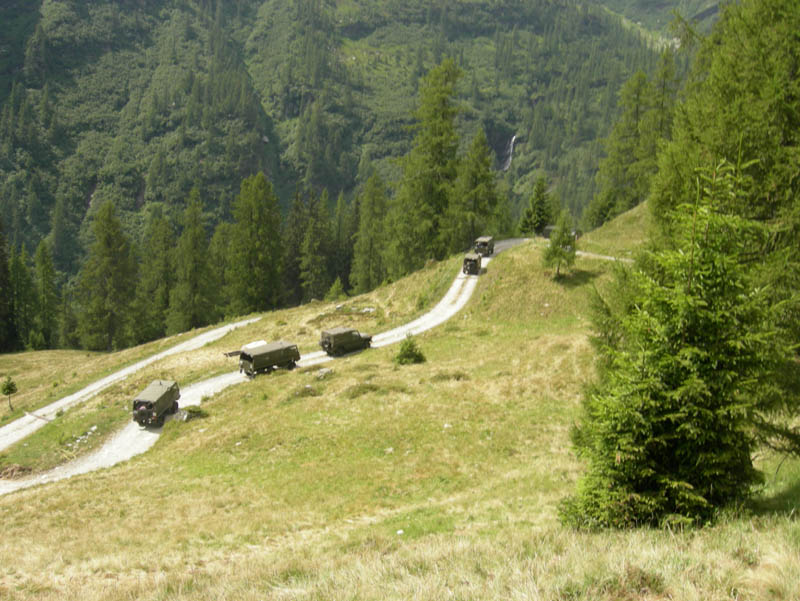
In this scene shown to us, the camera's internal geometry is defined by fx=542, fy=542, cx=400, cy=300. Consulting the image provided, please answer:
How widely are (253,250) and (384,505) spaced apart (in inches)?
2066

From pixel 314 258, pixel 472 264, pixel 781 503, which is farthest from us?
pixel 314 258

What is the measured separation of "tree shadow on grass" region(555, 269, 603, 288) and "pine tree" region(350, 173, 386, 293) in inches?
1928

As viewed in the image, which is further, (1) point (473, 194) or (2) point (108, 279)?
(2) point (108, 279)

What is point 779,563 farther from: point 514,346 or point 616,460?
point 514,346

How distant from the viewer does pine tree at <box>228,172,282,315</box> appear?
63.4 metres

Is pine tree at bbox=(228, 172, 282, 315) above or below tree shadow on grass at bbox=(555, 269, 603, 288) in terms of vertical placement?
above

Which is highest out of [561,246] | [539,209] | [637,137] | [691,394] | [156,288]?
[637,137]

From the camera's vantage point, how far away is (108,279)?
67500 mm

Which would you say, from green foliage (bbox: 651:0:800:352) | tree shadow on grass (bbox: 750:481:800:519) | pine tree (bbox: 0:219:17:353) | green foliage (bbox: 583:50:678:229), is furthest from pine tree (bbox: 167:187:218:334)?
tree shadow on grass (bbox: 750:481:800:519)

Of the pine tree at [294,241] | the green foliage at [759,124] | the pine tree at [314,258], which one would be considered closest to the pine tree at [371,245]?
the pine tree at [314,258]

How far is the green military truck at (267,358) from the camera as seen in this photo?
102 ft

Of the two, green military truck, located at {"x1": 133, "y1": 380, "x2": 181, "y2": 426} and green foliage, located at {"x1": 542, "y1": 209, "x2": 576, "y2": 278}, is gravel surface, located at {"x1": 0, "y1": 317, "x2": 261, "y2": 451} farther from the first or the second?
green foliage, located at {"x1": 542, "y1": 209, "x2": 576, "y2": 278}

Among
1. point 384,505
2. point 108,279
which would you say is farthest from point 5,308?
point 384,505

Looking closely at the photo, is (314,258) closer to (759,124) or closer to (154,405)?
(154,405)
